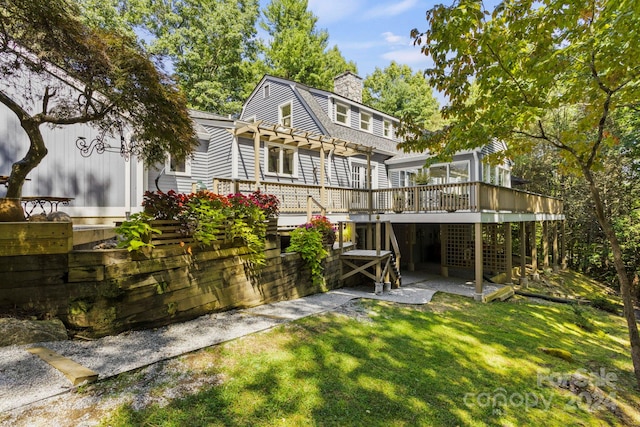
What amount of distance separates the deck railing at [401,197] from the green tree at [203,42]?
56.0ft

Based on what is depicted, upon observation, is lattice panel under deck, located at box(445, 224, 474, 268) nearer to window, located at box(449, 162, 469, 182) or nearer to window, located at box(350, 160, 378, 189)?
window, located at box(449, 162, 469, 182)

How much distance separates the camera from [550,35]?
5.22 metres

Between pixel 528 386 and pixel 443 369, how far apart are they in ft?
3.88

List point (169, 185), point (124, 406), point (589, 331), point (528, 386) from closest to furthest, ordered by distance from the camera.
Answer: point (124, 406), point (528, 386), point (589, 331), point (169, 185)

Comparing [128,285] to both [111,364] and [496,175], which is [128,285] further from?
[496,175]

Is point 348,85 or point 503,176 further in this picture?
point 348,85

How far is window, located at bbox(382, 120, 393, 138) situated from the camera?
18.2 meters

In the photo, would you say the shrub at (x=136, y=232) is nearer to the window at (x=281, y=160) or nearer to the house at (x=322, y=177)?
the house at (x=322, y=177)

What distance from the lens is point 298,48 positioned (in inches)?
1053

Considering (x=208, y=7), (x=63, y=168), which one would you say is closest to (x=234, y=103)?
(x=208, y=7)

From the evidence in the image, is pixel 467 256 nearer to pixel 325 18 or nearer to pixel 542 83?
pixel 542 83

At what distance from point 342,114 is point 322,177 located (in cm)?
632

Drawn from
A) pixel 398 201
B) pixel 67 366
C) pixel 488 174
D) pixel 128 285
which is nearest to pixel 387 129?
pixel 488 174

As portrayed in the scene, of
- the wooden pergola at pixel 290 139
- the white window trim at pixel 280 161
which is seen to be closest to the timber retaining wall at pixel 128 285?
the wooden pergola at pixel 290 139
